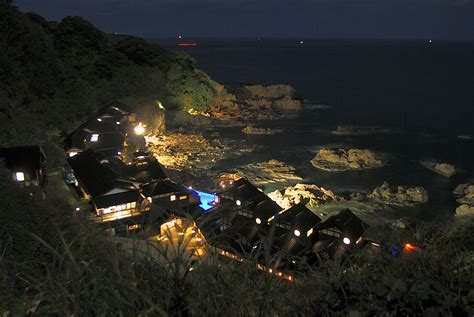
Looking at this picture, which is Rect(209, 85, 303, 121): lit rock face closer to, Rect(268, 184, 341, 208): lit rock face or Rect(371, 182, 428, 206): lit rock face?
Rect(268, 184, 341, 208): lit rock face

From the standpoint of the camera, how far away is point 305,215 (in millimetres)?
13172

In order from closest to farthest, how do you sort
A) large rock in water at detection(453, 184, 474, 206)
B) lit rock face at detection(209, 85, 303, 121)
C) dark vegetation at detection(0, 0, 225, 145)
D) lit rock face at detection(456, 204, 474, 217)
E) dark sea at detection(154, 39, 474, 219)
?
1. dark vegetation at detection(0, 0, 225, 145)
2. lit rock face at detection(456, 204, 474, 217)
3. large rock in water at detection(453, 184, 474, 206)
4. dark sea at detection(154, 39, 474, 219)
5. lit rock face at detection(209, 85, 303, 121)

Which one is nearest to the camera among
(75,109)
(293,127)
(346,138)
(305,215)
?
(305,215)

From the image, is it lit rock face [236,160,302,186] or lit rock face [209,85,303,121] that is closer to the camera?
lit rock face [236,160,302,186]

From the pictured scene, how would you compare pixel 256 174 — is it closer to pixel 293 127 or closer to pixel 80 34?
pixel 293 127

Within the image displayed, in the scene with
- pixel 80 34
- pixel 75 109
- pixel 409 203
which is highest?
pixel 80 34

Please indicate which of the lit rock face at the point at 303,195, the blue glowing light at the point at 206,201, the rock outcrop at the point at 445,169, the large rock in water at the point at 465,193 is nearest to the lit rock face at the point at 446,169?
the rock outcrop at the point at 445,169

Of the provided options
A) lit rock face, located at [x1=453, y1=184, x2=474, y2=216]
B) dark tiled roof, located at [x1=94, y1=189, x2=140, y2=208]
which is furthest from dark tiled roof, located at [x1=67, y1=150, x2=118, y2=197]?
lit rock face, located at [x1=453, y1=184, x2=474, y2=216]

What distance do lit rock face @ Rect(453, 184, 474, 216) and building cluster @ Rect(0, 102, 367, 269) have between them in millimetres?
8700

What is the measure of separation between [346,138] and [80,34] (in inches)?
997

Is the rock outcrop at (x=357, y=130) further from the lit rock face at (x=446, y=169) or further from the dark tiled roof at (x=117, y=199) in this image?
the dark tiled roof at (x=117, y=199)

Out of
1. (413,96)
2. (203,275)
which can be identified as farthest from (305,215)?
(413,96)

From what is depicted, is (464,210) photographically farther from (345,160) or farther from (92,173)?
(92,173)

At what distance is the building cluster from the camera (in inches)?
474
